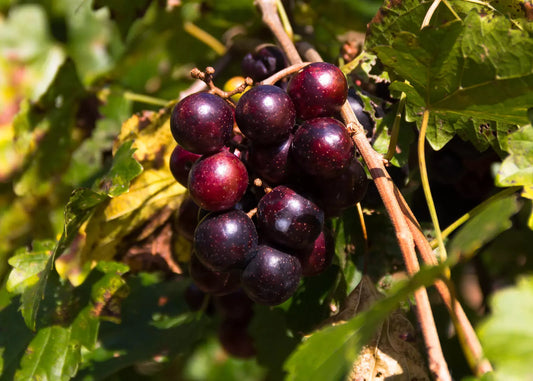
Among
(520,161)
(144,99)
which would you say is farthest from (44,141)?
(520,161)

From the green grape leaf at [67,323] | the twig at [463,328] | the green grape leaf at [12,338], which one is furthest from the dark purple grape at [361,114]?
the green grape leaf at [12,338]

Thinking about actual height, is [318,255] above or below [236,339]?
above

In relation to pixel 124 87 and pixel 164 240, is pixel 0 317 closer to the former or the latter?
pixel 164 240

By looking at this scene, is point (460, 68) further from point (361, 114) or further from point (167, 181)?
point (167, 181)

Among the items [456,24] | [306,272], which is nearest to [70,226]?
[306,272]

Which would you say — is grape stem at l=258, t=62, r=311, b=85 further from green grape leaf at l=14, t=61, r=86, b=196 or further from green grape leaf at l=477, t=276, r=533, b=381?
green grape leaf at l=14, t=61, r=86, b=196
